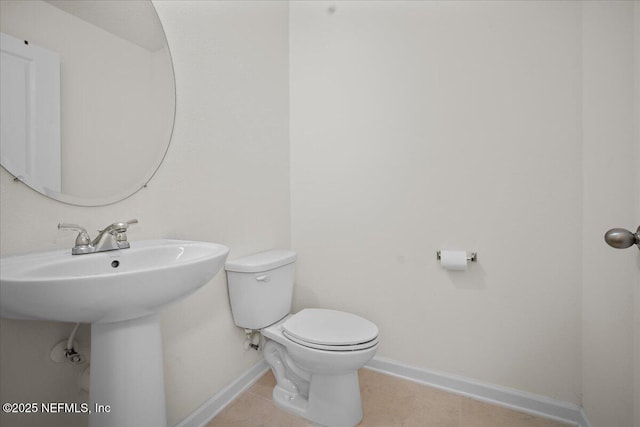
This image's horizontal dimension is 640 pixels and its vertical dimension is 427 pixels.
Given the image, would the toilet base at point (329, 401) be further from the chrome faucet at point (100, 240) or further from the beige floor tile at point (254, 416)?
the chrome faucet at point (100, 240)

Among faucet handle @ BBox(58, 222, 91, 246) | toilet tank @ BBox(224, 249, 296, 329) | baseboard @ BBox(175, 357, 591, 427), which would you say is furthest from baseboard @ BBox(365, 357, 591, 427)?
faucet handle @ BBox(58, 222, 91, 246)

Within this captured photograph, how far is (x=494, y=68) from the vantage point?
4.60ft

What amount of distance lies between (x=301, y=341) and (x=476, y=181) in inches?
43.7

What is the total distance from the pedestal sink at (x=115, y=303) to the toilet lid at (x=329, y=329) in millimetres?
552

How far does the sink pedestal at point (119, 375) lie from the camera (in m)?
0.78

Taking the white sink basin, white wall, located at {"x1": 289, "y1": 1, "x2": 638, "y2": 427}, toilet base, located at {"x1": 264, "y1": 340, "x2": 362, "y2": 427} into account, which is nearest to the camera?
the white sink basin

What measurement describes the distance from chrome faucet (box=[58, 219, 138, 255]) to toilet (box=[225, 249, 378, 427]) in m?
0.54

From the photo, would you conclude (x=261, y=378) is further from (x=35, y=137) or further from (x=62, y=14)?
(x=62, y=14)

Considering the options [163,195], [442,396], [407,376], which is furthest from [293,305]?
[163,195]

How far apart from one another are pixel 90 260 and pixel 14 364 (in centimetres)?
33

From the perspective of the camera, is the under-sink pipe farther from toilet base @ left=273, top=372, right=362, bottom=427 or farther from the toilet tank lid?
toilet base @ left=273, top=372, right=362, bottom=427

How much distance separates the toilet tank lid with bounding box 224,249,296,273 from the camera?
4.46ft

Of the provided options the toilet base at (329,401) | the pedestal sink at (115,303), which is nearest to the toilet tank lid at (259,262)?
the pedestal sink at (115,303)

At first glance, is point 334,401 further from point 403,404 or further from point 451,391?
point 451,391
